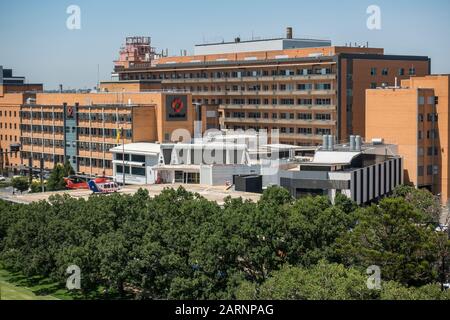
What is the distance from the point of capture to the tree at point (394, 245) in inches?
1062

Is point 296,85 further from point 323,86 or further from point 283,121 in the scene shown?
point 283,121

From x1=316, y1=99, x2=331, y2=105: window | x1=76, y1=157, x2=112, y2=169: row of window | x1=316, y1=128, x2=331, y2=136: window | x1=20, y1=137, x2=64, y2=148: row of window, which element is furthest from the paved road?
x1=20, y1=137, x2=64, y2=148: row of window

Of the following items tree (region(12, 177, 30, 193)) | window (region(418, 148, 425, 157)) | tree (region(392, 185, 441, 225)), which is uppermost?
window (region(418, 148, 425, 157))

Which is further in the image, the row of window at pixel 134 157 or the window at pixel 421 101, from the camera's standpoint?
the row of window at pixel 134 157

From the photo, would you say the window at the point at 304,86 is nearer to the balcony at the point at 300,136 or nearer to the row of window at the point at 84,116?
the balcony at the point at 300,136

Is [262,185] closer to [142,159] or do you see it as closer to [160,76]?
[142,159]

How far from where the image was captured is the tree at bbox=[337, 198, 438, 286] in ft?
88.5

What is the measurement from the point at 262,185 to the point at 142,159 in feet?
50.8

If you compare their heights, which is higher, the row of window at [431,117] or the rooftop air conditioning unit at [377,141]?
the row of window at [431,117]

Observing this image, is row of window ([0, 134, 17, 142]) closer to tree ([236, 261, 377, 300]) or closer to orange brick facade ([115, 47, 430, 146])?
orange brick facade ([115, 47, 430, 146])

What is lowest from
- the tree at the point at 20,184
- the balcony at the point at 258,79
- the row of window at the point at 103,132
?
the tree at the point at 20,184

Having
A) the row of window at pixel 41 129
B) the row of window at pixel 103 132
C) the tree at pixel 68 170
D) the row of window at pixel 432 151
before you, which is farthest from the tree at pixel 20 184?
the row of window at pixel 432 151

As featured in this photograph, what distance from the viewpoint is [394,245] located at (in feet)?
91.2

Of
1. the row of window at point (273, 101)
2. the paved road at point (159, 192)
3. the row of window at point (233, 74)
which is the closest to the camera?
the paved road at point (159, 192)
